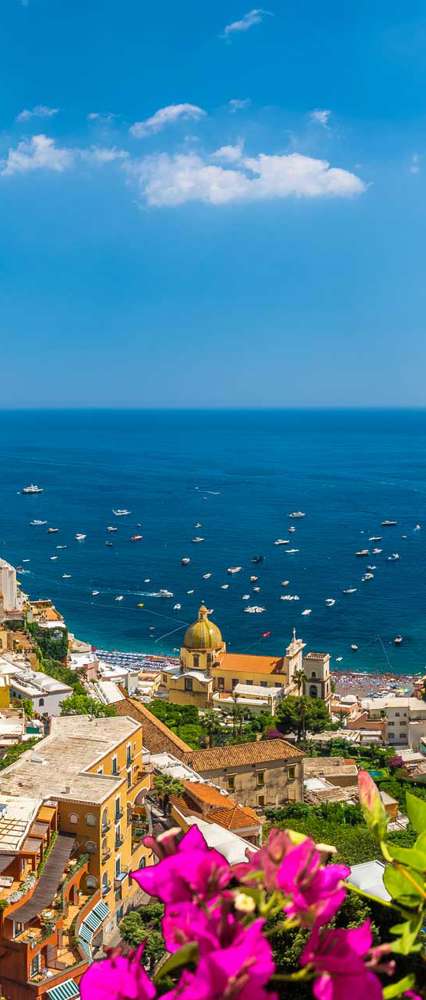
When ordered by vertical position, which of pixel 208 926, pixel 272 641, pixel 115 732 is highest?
pixel 208 926

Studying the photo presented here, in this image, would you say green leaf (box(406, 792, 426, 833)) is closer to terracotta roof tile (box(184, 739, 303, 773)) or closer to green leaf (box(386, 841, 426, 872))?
green leaf (box(386, 841, 426, 872))

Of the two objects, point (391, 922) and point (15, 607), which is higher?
point (391, 922)

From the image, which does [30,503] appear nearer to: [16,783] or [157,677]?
[157,677]

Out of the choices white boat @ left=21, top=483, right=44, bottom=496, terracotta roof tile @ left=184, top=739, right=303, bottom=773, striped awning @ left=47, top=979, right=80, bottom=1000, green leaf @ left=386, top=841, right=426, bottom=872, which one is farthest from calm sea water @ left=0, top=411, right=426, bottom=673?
green leaf @ left=386, top=841, right=426, bottom=872

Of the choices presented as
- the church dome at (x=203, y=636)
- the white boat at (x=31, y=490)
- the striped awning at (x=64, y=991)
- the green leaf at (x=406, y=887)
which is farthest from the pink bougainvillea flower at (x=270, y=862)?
the white boat at (x=31, y=490)

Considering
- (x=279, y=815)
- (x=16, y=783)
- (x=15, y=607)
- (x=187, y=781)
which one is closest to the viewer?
(x=16, y=783)

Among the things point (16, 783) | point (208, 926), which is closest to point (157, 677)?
point (16, 783)

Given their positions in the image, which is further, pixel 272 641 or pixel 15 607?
pixel 272 641

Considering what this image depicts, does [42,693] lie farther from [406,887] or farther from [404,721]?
[406,887]
